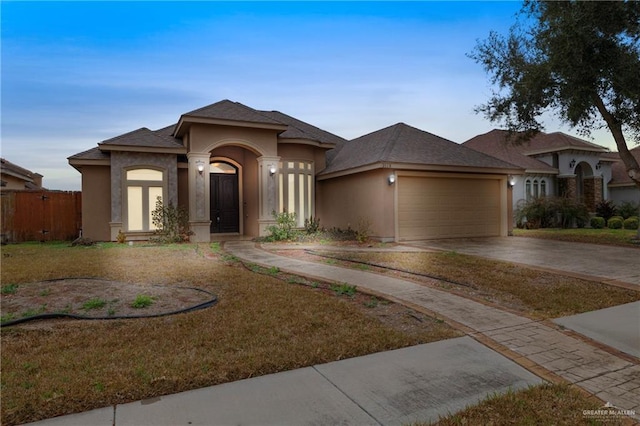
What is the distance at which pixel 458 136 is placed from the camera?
1356 inches

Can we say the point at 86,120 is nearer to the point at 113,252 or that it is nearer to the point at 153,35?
the point at 153,35

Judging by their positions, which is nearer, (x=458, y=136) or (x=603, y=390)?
(x=603, y=390)

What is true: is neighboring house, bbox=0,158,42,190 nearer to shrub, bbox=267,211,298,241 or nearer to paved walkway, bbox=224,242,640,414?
shrub, bbox=267,211,298,241

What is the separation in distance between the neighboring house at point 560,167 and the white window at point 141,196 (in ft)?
58.1

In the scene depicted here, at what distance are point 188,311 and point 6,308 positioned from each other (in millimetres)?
2427

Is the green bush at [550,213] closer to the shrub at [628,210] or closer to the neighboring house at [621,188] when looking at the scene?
the shrub at [628,210]

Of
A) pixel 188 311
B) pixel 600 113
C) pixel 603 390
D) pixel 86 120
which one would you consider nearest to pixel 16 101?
pixel 86 120

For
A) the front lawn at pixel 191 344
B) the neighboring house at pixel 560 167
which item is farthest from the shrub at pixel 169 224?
the neighboring house at pixel 560 167

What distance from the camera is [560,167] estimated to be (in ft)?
72.2

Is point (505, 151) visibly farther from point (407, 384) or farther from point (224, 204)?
point (407, 384)

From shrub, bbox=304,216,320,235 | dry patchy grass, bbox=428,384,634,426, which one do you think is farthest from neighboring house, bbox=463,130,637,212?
dry patchy grass, bbox=428,384,634,426

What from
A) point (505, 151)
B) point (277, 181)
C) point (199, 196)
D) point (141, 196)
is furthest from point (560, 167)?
point (141, 196)

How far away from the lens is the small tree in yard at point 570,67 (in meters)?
10.7

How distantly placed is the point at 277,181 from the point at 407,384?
12.1 meters
